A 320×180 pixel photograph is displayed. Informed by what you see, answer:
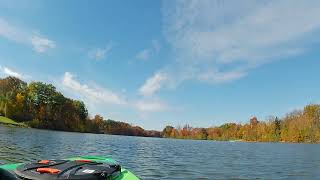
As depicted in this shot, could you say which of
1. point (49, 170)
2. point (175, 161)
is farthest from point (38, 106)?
point (49, 170)

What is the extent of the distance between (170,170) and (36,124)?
13278 centimetres

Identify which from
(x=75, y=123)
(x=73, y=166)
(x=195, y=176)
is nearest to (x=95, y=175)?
(x=73, y=166)

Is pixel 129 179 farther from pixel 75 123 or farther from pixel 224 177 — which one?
pixel 75 123

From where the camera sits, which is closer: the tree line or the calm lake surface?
the calm lake surface

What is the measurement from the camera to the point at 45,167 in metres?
17.1

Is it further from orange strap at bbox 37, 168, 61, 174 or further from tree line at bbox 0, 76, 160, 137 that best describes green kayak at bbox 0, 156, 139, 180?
tree line at bbox 0, 76, 160, 137

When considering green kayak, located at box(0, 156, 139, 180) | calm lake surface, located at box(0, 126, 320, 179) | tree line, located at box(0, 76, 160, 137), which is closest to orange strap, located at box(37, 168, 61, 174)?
green kayak, located at box(0, 156, 139, 180)

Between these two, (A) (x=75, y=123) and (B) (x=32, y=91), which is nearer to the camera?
(B) (x=32, y=91)

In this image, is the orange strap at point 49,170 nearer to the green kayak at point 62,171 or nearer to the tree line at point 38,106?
the green kayak at point 62,171

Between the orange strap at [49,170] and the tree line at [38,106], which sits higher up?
the tree line at [38,106]

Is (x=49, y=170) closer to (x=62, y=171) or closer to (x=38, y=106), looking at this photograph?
(x=62, y=171)

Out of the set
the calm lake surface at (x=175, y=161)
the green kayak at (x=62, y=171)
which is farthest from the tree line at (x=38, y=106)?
the green kayak at (x=62, y=171)

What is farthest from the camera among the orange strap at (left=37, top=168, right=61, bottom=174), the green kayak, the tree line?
the tree line

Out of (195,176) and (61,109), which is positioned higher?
(61,109)
